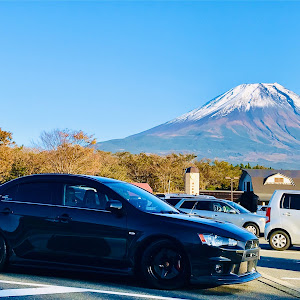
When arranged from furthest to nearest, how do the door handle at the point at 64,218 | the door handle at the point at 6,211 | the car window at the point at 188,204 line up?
1. the car window at the point at 188,204
2. the door handle at the point at 6,211
3. the door handle at the point at 64,218

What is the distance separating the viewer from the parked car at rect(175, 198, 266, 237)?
21.0 m

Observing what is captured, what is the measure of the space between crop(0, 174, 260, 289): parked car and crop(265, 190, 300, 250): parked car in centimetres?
796

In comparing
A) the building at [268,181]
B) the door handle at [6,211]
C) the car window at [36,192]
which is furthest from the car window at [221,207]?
the building at [268,181]

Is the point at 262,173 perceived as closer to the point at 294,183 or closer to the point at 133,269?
the point at 294,183

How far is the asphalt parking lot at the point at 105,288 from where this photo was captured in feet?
24.0

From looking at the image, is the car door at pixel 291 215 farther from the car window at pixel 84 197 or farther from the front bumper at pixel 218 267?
the car window at pixel 84 197

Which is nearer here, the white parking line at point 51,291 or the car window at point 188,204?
the white parking line at point 51,291

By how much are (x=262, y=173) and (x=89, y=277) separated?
7740 cm

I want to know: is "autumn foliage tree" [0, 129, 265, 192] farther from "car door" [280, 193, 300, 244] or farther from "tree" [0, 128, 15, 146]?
"car door" [280, 193, 300, 244]

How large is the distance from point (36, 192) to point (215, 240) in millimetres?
2903

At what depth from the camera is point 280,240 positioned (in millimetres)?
16062

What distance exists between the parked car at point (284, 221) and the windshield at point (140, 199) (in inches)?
310

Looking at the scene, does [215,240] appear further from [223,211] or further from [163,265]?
[223,211]

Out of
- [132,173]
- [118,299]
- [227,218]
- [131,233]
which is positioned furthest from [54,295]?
[132,173]
